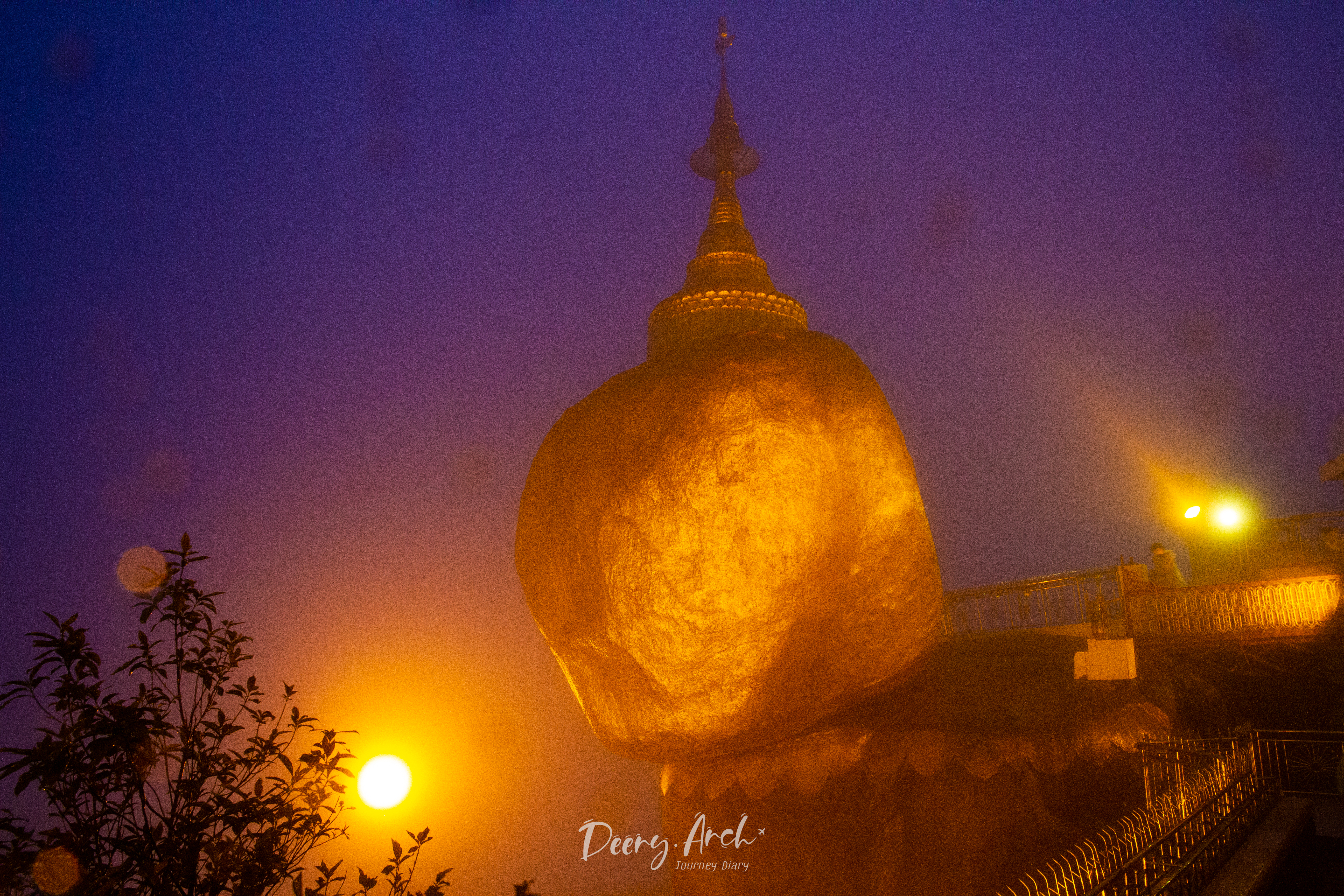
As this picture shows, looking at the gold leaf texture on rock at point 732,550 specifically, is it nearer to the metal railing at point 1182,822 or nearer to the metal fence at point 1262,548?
the metal railing at point 1182,822

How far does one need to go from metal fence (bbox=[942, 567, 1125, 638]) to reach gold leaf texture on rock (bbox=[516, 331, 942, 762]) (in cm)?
541

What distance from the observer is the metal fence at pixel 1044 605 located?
15.3 metres

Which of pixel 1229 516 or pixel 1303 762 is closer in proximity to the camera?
pixel 1303 762

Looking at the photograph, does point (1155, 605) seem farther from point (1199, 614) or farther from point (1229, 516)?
point (1229, 516)

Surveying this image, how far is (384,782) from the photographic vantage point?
19.3 meters

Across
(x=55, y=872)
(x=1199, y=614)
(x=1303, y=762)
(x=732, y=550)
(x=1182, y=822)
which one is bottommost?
(x=55, y=872)

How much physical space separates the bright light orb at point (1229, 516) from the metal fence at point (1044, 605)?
21.7ft

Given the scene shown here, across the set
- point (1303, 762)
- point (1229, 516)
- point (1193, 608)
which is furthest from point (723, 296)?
point (1229, 516)

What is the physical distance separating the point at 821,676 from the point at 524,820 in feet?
48.8

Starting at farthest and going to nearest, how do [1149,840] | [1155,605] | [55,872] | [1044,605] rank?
[1044,605]
[1155,605]
[1149,840]
[55,872]

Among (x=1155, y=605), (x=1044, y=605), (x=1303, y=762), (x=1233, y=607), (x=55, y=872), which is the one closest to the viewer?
(x=55, y=872)

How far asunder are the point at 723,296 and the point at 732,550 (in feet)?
27.7

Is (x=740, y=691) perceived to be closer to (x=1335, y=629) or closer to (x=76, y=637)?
(x=76, y=637)

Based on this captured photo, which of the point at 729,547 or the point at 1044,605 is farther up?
the point at 1044,605
